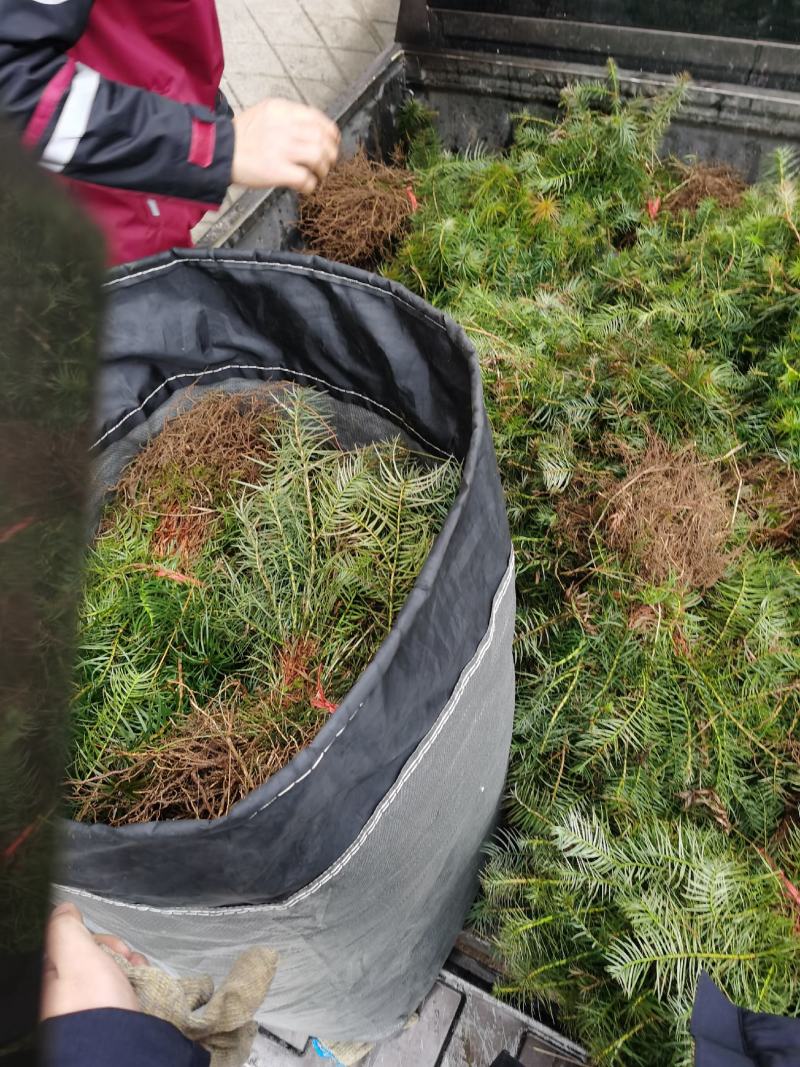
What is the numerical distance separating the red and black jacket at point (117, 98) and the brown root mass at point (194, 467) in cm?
38

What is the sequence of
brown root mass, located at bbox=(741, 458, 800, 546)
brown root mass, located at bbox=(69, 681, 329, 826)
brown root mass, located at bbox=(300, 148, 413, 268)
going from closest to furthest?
brown root mass, located at bbox=(69, 681, 329, 826), brown root mass, located at bbox=(741, 458, 800, 546), brown root mass, located at bbox=(300, 148, 413, 268)

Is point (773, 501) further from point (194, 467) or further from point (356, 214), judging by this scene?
point (356, 214)

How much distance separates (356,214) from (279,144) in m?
0.60

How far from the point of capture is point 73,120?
111cm

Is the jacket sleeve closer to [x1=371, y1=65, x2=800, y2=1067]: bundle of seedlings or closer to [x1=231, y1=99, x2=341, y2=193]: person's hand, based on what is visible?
[x1=231, y1=99, x2=341, y2=193]: person's hand

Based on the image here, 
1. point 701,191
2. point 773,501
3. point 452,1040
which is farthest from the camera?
point 701,191

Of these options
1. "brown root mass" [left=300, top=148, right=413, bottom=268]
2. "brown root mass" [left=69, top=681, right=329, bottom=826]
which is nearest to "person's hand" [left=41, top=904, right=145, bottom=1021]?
"brown root mass" [left=69, top=681, right=329, bottom=826]

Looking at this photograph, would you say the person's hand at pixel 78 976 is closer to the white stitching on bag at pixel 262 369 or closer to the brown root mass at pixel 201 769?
the brown root mass at pixel 201 769

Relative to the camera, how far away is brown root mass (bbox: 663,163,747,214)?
A: 1.73 m

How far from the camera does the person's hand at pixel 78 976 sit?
771 millimetres

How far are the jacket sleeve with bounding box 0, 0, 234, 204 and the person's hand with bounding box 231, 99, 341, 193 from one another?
29 mm

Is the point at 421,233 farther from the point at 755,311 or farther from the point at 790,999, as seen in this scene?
the point at 790,999


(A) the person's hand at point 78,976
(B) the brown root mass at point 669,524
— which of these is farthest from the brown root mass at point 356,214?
(A) the person's hand at point 78,976

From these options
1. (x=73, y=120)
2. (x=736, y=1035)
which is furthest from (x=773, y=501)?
(x=73, y=120)
